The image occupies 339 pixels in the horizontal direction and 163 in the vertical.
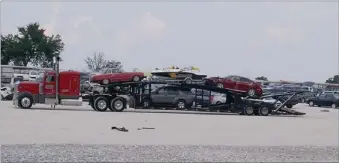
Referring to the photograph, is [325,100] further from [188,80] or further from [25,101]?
[25,101]

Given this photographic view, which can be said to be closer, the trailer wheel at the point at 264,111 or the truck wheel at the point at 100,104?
the truck wheel at the point at 100,104

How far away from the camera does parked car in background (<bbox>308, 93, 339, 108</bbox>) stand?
46.5m

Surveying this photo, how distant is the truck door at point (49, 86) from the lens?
1170 inches

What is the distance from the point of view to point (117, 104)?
2991 centimetres

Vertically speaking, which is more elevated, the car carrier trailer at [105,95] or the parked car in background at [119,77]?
the parked car in background at [119,77]

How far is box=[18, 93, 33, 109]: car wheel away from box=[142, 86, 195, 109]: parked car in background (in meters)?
6.48

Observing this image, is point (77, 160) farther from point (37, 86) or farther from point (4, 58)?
point (4, 58)

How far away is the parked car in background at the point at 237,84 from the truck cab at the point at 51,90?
7.45m

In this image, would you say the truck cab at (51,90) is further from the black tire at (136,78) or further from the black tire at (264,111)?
the black tire at (264,111)

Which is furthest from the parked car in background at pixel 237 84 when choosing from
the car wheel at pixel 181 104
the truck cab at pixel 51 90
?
the truck cab at pixel 51 90

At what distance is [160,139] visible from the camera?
1530cm

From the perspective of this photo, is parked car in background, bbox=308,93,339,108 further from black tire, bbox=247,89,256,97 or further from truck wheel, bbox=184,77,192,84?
truck wheel, bbox=184,77,192,84

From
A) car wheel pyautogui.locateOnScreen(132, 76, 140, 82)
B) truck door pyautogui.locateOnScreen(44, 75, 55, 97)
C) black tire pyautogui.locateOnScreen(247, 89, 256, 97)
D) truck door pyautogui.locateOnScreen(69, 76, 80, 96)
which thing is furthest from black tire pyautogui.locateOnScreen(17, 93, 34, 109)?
black tire pyautogui.locateOnScreen(247, 89, 256, 97)

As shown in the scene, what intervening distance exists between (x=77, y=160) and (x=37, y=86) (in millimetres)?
20267
